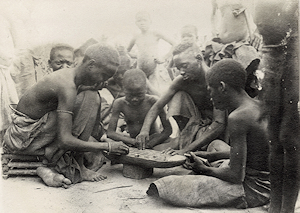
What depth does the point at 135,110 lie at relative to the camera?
3406mm

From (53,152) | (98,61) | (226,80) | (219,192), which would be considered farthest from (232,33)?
(53,152)

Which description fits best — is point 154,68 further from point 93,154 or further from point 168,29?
point 93,154

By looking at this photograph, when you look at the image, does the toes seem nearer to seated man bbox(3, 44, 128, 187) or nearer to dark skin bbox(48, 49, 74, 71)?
seated man bbox(3, 44, 128, 187)

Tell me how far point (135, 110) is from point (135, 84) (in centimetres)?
26

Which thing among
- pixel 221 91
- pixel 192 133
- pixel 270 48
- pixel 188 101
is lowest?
pixel 192 133

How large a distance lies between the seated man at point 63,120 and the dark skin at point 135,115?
0.29m

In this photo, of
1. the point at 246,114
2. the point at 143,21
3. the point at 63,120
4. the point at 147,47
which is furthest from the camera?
the point at 147,47

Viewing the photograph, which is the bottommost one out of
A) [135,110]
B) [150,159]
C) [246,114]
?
[150,159]

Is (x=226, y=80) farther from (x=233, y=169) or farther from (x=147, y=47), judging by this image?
Answer: (x=147, y=47)

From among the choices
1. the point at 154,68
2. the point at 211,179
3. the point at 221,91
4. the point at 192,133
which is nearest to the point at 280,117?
the point at 221,91

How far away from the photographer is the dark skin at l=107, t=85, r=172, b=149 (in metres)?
3.32

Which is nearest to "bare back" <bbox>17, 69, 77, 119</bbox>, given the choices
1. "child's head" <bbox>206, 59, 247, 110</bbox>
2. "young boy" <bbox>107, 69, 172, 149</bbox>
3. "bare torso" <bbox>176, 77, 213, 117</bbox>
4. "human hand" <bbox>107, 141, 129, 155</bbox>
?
"human hand" <bbox>107, 141, 129, 155</bbox>

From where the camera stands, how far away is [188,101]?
3324mm

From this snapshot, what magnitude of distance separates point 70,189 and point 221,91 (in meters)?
1.30
